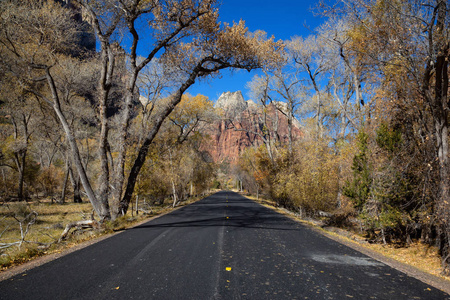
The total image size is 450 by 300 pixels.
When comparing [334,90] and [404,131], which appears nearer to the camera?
[404,131]

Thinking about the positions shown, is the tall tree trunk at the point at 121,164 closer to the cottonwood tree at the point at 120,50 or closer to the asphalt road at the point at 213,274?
the cottonwood tree at the point at 120,50

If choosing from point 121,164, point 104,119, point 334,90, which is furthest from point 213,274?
point 334,90

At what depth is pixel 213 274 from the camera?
183 inches

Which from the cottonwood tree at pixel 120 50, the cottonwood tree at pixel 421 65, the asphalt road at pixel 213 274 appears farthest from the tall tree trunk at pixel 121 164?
the cottonwood tree at pixel 421 65

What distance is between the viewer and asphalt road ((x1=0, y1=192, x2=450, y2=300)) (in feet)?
12.5

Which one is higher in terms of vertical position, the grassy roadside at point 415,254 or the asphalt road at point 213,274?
the asphalt road at point 213,274

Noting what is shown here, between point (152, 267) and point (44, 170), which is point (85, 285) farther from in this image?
point (44, 170)

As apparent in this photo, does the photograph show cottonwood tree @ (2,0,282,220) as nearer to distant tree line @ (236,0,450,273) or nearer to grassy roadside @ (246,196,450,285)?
distant tree line @ (236,0,450,273)

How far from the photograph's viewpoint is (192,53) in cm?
1395

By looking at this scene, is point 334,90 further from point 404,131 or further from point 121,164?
point 121,164

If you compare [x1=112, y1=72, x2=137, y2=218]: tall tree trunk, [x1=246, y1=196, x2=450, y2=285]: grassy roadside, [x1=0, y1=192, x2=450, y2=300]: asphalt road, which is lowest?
[x1=246, y1=196, x2=450, y2=285]: grassy roadside

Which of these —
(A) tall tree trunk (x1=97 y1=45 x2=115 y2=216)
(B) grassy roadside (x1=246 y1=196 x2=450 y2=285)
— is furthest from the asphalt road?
(A) tall tree trunk (x1=97 y1=45 x2=115 y2=216)

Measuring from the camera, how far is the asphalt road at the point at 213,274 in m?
3.82

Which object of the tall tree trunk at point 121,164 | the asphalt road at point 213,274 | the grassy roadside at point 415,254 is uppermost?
the tall tree trunk at point 121,164
